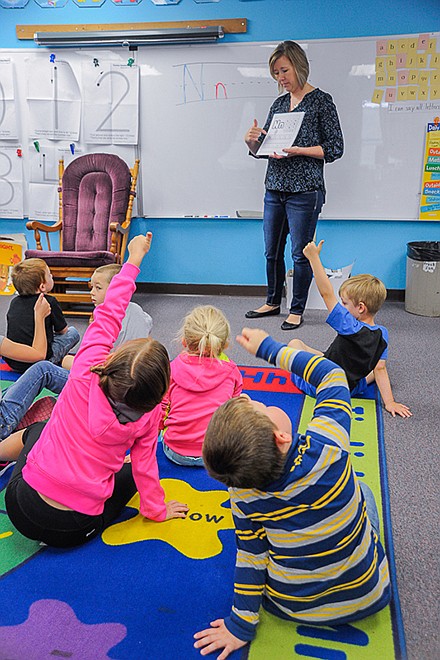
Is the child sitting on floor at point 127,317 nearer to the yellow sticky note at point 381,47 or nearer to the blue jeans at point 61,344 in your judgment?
the blue jeans at point 61,344

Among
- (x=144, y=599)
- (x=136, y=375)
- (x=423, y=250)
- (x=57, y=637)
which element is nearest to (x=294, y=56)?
(x=423, y=250)

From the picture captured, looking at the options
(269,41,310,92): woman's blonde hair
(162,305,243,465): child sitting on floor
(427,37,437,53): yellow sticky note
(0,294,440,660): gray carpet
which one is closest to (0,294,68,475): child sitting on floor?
(162,305,243,465): child sitting on floor

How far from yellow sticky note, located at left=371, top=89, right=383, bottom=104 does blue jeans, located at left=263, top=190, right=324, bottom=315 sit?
3.04ft

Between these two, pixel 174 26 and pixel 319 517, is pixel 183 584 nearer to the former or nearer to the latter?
pixel 319 517

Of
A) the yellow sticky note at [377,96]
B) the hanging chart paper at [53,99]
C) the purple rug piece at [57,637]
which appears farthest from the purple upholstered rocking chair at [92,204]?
the purple rug piece at [57,637]

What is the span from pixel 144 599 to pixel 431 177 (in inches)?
140

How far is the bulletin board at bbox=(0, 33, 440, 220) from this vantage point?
3.91 meters

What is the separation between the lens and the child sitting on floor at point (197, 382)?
1914 millimetres

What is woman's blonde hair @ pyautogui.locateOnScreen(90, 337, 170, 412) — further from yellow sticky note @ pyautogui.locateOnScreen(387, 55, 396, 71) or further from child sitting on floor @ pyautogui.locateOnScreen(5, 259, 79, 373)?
yellow sticky note @ pyautogui.locateOnScreen(387, 55, 396, 71)

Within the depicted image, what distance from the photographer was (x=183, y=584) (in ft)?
4.66

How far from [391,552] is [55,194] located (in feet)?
12.5

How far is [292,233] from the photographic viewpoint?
3.63 m

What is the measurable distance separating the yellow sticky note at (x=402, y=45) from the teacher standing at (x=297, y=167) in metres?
0.82

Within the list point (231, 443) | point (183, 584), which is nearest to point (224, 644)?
point (183, 584)
